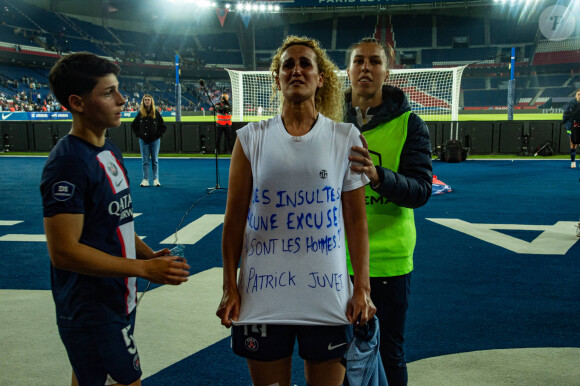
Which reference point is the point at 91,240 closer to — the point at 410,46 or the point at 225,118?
the point at 225,118

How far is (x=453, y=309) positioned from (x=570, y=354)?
948 mm

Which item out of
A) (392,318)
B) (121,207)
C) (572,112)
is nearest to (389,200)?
(392,318)

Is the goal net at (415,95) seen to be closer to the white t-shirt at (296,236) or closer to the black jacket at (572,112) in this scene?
the black jacket at (572,112)

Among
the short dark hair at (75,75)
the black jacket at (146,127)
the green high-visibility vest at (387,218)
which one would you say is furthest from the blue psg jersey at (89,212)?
the black jacket at (146,127)

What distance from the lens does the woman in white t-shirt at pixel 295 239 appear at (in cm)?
173

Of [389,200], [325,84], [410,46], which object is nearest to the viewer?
[325,84]

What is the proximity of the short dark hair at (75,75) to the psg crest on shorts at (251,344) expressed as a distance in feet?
3.61

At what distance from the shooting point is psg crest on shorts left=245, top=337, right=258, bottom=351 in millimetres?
1751

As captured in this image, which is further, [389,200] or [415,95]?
[415,95]

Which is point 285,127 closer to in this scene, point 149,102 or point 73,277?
point 73,277

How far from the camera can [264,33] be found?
57.4m

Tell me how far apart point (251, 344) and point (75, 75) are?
1.18 m

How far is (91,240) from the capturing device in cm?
A: 177

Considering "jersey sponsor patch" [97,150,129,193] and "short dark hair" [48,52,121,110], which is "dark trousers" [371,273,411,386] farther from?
"short dark hair" [48,52,121,110]
